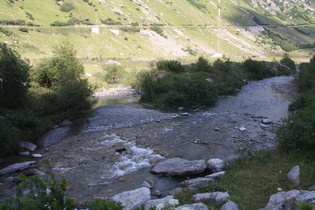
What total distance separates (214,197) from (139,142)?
8.21 metres

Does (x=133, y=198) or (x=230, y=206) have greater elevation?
(x=230, y=206)

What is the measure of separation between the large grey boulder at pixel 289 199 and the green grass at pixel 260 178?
77cm

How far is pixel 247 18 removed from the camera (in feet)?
593

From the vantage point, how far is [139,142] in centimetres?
1553

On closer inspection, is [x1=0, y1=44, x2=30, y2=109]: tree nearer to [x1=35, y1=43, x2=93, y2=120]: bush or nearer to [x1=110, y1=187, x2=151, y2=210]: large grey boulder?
[x1=35, y1=43, x2=93, y2=120]: bush

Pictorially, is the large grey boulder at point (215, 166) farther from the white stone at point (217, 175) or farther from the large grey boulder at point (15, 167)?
the large grey boulder at point (15, 167)

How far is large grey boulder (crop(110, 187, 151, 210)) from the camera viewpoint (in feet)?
25.9

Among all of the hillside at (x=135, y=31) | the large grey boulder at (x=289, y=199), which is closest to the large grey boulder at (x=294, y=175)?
the large grey boulder at (x=289, y=199)

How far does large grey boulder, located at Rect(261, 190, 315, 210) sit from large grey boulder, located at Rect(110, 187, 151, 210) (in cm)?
379

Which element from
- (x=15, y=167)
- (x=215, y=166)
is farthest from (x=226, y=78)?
(x=15, y=167)

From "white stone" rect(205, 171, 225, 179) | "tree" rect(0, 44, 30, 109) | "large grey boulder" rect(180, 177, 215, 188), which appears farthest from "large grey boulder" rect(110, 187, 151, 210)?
"tree" rect(0, 44, 30, 109)

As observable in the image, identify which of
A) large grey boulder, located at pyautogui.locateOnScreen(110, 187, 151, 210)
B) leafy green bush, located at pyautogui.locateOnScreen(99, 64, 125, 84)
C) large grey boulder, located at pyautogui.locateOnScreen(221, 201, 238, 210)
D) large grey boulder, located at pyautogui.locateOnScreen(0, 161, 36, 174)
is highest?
large grey boulder, located at pyautogui.locateOnScreen(221, 201, 238, 210)

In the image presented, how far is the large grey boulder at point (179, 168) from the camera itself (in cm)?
1089

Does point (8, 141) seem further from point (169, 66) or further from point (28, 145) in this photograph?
point (169, 66)
